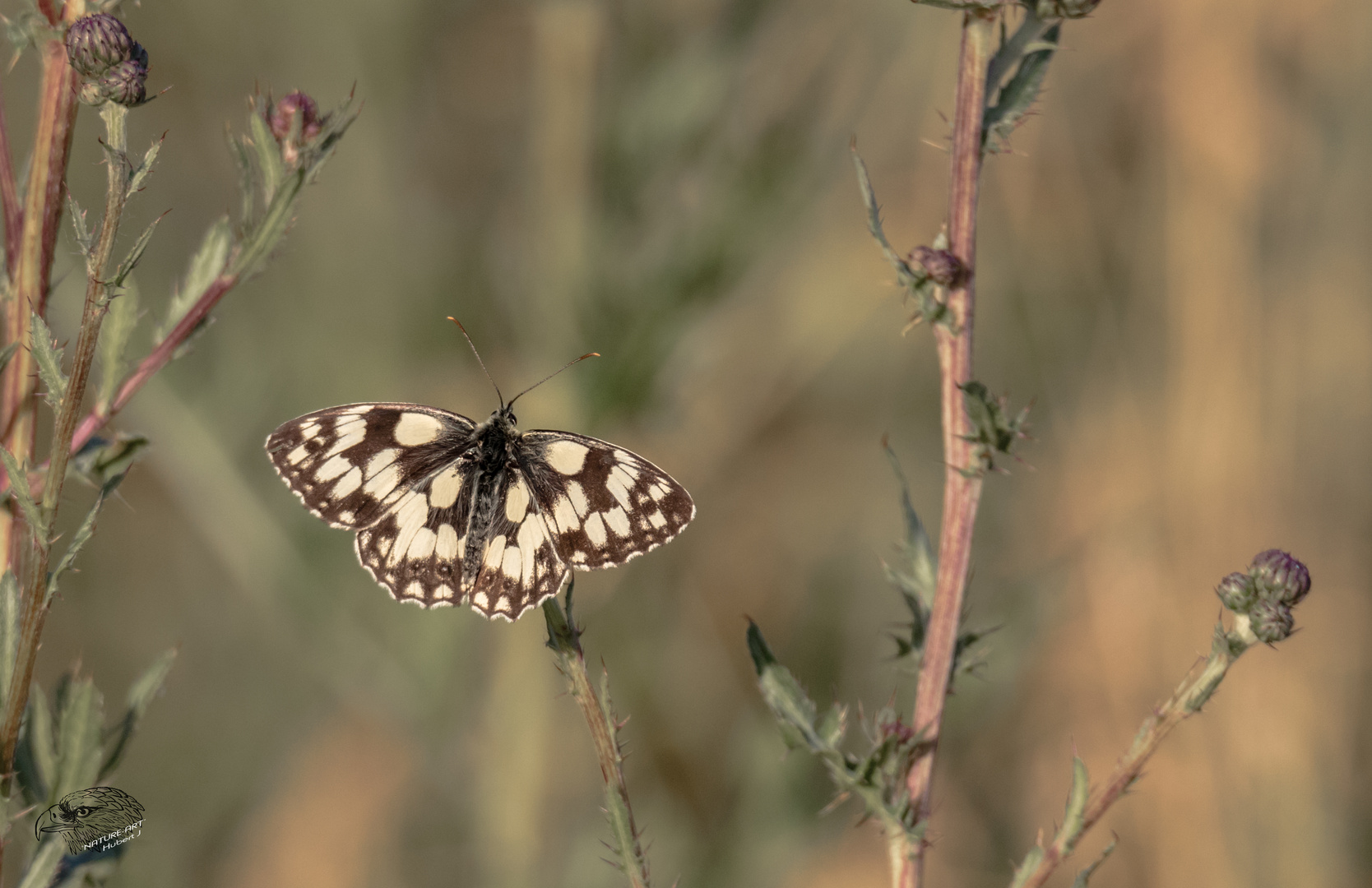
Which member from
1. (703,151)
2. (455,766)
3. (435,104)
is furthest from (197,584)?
(703,151)

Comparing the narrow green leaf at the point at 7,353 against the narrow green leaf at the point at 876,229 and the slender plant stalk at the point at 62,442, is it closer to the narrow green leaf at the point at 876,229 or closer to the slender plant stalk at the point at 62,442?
the slender plant stalk at the point at 62,442

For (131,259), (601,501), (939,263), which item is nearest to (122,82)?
(131,259)

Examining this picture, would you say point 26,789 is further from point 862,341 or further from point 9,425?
point 862,341

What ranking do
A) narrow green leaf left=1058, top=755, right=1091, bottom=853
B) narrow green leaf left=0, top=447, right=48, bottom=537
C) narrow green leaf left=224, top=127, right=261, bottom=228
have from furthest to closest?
narrow green leaf left=224, top=127, right=261, bottom=228 < narrow green leaf left=1058, top=755, right=1091, bottom=853 < narrow green leaf left=0, top=447, right=48, bottom=537

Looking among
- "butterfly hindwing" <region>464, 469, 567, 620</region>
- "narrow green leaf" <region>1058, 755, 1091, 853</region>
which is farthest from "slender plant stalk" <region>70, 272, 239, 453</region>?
"narrow green leaf" <region>1058, 755, 1091, 853</region>

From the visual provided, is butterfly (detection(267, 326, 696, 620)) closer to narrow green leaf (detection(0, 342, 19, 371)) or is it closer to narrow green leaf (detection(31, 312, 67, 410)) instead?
narrow green leaf (detection(0, 342, 19, 371))

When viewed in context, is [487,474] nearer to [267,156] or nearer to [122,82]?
[267,156]
